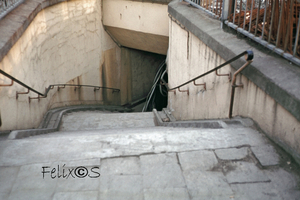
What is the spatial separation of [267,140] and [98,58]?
788 centimetres

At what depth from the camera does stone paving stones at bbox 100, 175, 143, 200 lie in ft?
6.87

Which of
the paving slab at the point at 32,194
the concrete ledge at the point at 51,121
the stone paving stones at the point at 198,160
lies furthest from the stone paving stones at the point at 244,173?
the concrete ledge at the point at 51,121

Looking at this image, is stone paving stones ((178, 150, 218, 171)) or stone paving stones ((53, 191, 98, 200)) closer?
stone paving stones ((53, 191, 98, 200))

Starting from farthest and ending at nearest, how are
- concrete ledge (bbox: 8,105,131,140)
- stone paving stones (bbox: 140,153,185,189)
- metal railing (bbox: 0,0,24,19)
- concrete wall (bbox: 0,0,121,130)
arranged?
metal railing (bbox: 0,0,24,19), concrete wall (bbox: 0,0,121,130), concrete ledge (bbox: 8,105,131,140), stone paving stones (bbox: 140,153,185,189)

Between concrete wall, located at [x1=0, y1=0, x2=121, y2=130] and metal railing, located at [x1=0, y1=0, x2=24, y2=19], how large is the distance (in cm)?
40

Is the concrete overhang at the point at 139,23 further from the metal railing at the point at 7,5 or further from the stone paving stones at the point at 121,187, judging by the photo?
the stone paving stones at the point at 121,187

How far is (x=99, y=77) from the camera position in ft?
33.3

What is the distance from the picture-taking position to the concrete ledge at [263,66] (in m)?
2.38

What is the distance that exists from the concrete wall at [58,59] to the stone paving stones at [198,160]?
8.49 ft

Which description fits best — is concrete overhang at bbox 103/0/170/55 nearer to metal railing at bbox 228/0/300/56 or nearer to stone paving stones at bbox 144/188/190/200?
metal railing at bbox 228/0/300/56

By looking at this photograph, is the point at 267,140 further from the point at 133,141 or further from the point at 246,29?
the point at 246,29

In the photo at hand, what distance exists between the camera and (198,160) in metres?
2.48

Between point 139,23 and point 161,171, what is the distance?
292 inches

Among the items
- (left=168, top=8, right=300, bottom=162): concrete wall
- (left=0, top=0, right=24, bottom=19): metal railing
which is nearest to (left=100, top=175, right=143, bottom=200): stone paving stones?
(left=168, top=8, right=300, bottom=162): concrete wall
